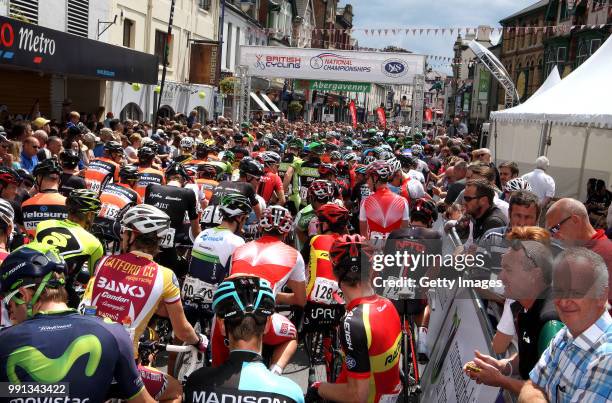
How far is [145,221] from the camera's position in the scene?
4359 millimetres

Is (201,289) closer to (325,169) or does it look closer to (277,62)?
(325,169)

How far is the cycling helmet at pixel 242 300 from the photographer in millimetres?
3133

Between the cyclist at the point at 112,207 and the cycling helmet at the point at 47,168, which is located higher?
the cycling helmet at the point at 47,168

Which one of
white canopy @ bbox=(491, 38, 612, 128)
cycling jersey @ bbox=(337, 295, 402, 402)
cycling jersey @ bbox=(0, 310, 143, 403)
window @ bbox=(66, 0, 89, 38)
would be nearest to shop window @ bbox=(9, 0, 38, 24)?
window @ bbox=(66, 0, 89, 38)

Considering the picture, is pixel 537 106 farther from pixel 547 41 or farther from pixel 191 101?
pixel 547 41

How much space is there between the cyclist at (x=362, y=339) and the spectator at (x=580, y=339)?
105cm

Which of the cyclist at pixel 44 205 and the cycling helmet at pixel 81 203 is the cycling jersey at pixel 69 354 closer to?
the cycling helmet at pixel 81 203

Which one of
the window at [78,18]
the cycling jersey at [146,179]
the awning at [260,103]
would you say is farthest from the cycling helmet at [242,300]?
the awning at [260,103]

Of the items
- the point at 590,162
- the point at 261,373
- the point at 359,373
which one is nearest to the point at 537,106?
the point at 590,162

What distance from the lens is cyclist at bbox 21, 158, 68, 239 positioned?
6207 millimetres

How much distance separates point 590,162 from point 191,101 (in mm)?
19368

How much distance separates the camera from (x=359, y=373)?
3742 mm

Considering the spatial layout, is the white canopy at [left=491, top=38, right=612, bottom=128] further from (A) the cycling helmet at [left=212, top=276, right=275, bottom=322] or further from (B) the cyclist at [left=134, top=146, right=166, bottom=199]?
(A) the cycling helmet at [left=212, top=276, right=275, bottom=322]

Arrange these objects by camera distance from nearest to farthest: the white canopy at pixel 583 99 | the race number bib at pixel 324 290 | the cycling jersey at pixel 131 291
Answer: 1. the cycling jersey at pixel 131 291
2. the race number bib at pixel 324 290
3. the white canopy at pixel 583 99
